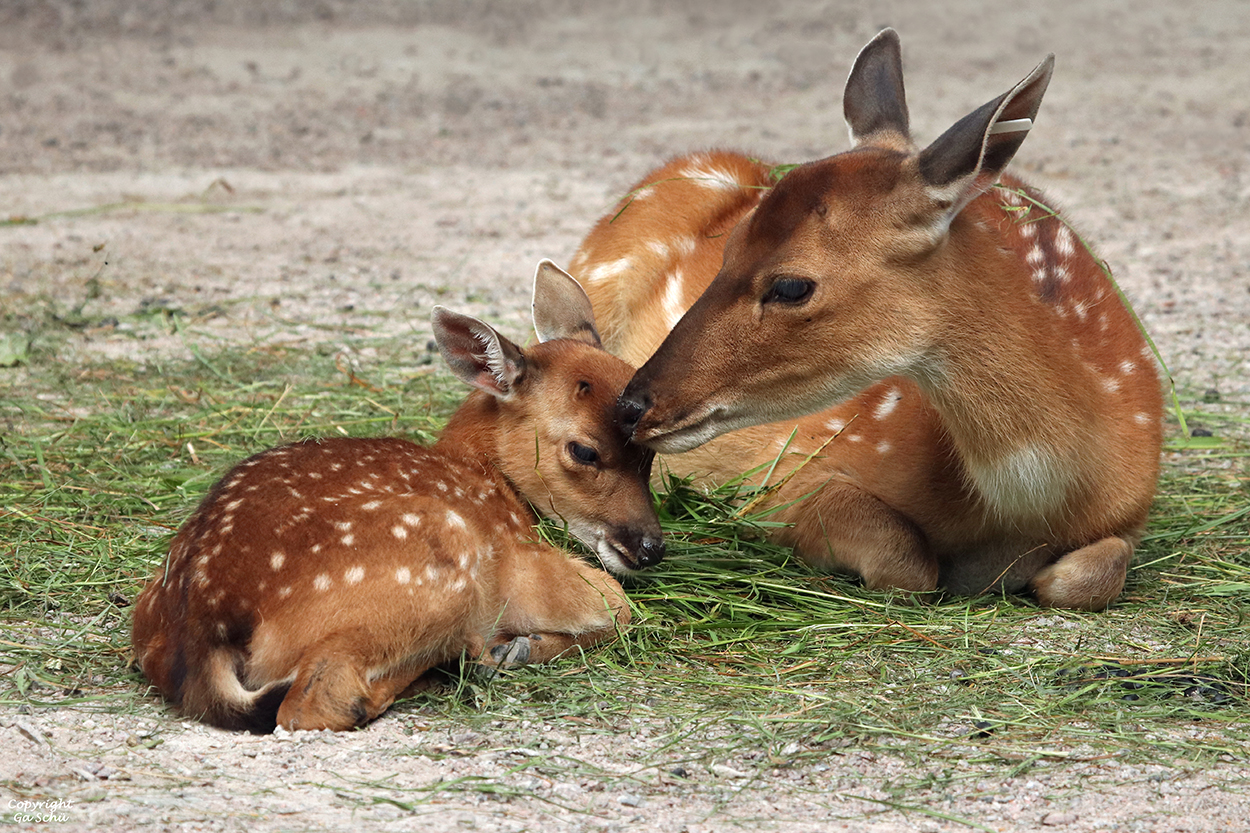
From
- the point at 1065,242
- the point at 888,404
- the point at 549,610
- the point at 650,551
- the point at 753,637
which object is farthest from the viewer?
the point at 1065,242

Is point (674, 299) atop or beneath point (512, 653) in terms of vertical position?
atop

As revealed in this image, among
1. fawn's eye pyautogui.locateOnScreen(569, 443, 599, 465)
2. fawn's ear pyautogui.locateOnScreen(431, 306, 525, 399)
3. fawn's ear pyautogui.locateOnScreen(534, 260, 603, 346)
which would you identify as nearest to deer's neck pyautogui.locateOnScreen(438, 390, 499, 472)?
A: fawn's ear pyautogui.locateOnScreen(431, 306, 525, 399)

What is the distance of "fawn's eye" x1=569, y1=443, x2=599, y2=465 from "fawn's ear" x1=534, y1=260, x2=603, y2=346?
0.67 m

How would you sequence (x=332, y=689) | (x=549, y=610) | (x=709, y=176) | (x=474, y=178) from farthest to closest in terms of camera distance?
1. (x=474, y=178)
2. (x=709, y=176)
3. (x=549, y=610)
4. (x=332, y=689)

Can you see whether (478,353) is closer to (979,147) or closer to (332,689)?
(332,689)

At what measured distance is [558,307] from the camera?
5238 millimetres

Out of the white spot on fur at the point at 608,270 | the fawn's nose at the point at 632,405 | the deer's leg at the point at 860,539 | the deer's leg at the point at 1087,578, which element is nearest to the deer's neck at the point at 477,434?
the fawn's nose at the point at 632,405

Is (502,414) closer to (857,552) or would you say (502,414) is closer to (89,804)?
(857,552)

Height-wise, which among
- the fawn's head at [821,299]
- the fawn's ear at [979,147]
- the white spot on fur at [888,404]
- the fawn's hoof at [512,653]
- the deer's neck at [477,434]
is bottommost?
the fawn's hoof at [512,653]

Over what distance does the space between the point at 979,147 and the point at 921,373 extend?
74 cm

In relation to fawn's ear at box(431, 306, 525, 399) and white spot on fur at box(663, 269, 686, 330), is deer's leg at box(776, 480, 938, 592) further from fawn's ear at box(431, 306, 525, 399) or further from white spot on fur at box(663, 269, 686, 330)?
white spot on fur at box(663, 269, 686, 330)

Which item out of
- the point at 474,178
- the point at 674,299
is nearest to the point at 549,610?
the point at 674,299

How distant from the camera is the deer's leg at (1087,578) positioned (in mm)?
4645

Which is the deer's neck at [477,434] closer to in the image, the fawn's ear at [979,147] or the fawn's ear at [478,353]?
the fawn's ear at [478,353]
